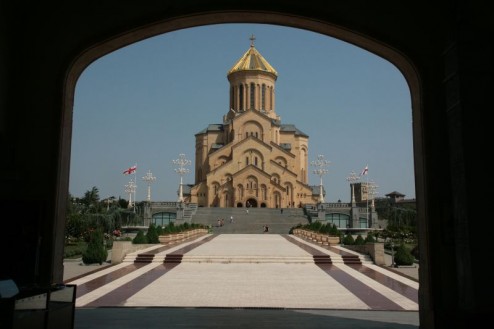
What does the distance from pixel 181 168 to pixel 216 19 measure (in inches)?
1671

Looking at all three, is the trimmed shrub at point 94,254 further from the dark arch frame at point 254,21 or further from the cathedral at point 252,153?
the cathedral at point 252,153

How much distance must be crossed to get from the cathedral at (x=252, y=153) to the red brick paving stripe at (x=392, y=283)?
35.3m

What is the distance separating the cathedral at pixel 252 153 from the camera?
50.1 metres

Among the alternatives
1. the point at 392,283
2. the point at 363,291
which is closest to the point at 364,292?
the point at 363,291

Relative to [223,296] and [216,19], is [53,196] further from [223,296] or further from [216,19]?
[223,296]

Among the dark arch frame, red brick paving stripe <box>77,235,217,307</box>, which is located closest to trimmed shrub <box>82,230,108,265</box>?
red brick paving stripe <box>77,235,217,307</box>

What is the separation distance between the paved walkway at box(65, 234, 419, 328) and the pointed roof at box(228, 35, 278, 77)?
42123 mm

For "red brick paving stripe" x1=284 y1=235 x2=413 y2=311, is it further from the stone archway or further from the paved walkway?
the stone archway

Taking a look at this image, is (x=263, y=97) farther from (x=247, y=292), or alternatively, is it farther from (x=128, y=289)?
(x=247, y=292)

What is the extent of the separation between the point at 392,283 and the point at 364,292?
1.90 m

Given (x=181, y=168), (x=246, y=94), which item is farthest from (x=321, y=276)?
(x=246, y=94)

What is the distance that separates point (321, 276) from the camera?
1233 cm

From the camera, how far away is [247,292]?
926 centimetres

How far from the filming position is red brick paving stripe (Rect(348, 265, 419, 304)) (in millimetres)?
9305
